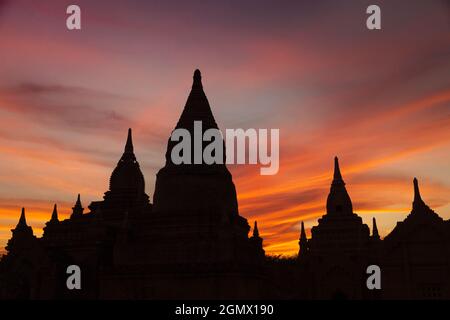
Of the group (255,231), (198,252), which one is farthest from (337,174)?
(198,252)

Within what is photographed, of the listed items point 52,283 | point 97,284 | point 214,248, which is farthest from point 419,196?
point 52,283

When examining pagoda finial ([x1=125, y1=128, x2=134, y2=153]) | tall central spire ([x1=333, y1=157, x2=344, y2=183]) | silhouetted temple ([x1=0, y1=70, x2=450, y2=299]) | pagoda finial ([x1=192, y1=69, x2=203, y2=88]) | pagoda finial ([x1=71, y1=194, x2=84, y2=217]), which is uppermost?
pagoda finial ([x1=192, y1=69, x2=203, y2=88])

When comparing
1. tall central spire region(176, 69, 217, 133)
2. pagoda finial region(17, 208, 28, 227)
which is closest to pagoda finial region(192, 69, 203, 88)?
tall central spire region(176, 69, 217, 133)

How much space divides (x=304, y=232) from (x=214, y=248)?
22.8 metres

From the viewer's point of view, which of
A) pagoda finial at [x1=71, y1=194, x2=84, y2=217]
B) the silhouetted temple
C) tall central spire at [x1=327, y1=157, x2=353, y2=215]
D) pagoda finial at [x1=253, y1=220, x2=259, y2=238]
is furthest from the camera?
tall central spire at [x1=327, y1=157, x2=353, y2=215]

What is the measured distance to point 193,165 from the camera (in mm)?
42469

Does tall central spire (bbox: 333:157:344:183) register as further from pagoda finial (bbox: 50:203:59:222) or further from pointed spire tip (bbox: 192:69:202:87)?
pagoda finial (bbox: 50:203:59:222)

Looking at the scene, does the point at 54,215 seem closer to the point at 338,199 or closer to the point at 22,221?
the point at 22,221

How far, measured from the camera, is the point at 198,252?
3691cm

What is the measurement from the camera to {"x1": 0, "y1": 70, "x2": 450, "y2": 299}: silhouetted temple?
36.4 metres

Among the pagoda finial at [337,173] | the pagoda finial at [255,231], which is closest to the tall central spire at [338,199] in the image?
the pagoda finial at [337,173]

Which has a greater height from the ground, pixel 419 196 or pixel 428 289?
pixel 419 196

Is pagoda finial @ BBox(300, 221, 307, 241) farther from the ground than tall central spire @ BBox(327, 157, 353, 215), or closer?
closer
